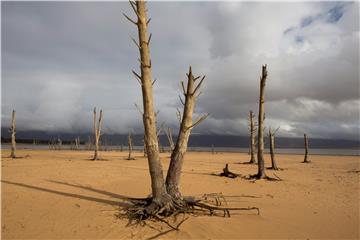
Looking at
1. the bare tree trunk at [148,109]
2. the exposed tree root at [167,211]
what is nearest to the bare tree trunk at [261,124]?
the exposed tree root at [167,211]

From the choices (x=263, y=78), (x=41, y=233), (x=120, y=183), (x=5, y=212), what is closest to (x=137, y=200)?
(x=41, y=233)

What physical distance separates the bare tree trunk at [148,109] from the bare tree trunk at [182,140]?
0.36 meters

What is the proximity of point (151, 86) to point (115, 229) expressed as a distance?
3326 millimetres

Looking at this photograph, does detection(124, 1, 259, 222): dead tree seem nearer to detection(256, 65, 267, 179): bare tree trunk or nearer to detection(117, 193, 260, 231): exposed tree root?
detection(117, 193, 260, 231): exposed tree root

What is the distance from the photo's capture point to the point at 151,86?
7.82 metres

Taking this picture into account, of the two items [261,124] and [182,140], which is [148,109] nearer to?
[182,140]

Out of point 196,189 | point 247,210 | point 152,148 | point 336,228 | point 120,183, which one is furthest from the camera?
point 120,183

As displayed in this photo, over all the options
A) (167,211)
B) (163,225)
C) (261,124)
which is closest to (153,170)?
(167,211)

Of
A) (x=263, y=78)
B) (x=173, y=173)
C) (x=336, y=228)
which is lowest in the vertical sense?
(x=336, y=228)

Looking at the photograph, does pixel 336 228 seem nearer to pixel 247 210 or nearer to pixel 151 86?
pixel 247 210

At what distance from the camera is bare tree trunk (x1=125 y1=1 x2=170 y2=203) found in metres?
7.64

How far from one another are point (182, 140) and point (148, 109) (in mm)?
1200

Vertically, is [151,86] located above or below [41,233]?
above

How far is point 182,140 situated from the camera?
8.17m
